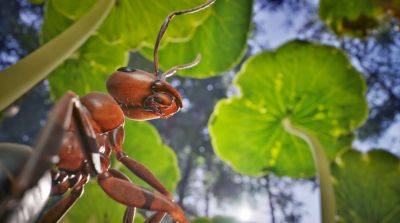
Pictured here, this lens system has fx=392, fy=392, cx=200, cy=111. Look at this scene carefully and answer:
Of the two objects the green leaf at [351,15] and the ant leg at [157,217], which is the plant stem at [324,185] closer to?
the ant leg at [157,217]

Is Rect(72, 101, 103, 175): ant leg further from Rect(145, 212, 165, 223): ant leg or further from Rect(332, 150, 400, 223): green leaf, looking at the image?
Rect(332, 150, 400, 223): green leaf

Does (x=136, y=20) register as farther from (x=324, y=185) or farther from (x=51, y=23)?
(x=324, y=185)

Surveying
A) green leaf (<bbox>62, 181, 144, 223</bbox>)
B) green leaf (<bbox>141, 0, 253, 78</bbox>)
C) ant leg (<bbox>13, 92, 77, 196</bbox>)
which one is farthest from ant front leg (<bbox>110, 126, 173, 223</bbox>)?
green leaf (<bbox>141, 0, 253, 78</bbox>)

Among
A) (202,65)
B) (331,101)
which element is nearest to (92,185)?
(202,65)

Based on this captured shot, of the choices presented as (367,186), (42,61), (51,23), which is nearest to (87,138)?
(42,61)

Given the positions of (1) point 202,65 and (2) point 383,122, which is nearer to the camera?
(1) point 202,65

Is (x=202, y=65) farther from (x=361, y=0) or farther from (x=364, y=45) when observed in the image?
(x=364, y=45)
